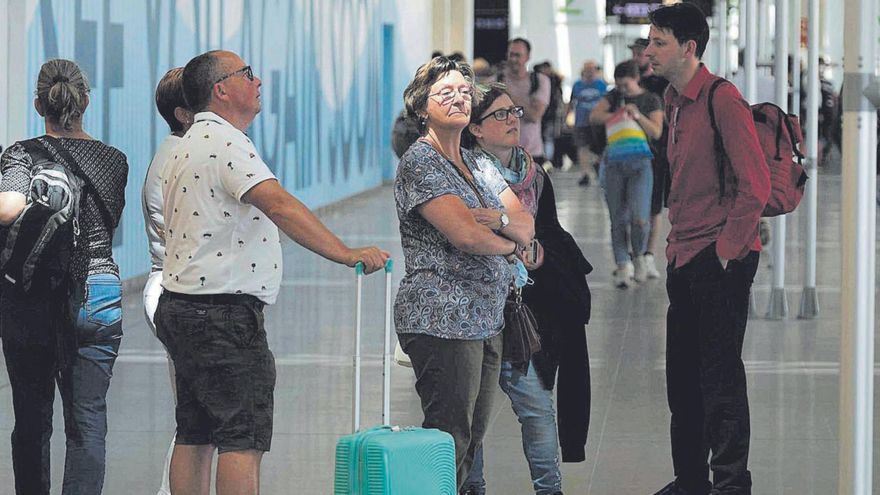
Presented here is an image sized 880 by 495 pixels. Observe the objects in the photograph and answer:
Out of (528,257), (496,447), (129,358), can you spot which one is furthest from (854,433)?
(129,358)

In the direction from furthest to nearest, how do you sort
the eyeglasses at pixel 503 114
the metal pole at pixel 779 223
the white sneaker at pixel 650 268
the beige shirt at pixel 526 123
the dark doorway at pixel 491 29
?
the dark doorway at pixel 491 29 → the beige shirt at pixel 526 123 → the white sneaker at pixel 650 268 → the metal pole at pixel 779 223 → the eyeglasses at pixel 503 114

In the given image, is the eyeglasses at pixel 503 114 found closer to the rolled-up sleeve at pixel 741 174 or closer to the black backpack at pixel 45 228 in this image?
the rolled-up sleeve at pixel 741 174

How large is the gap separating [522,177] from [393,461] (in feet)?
5.00

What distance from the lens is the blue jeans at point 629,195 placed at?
12977 mm

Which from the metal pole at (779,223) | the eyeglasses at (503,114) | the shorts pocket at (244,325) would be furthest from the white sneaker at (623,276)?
the shorts pocket at (244,325)

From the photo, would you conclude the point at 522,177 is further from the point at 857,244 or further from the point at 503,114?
the point at 857,244

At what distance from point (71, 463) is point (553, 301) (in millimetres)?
1773

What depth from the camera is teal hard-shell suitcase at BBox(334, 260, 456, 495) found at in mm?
4680

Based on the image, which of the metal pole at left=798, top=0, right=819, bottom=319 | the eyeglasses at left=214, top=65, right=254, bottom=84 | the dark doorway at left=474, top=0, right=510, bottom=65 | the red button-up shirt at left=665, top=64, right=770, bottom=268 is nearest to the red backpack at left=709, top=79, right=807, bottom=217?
the red button-up shirt at left=665, top=64, right=770, bottom=268

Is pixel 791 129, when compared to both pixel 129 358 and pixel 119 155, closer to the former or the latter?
pixel 119 155

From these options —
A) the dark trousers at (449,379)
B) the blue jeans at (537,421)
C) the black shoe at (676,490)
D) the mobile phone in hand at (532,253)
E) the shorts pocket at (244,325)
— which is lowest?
the black shoe at (676,490)

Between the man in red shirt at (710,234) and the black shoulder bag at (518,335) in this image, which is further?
the man in red shirt at (710,234)

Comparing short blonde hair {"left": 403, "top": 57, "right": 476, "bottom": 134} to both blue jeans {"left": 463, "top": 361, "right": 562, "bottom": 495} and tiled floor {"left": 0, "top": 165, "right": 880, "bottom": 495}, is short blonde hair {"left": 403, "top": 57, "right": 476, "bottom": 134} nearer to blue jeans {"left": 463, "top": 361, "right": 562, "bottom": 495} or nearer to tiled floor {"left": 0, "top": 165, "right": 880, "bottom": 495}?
blue jeans {"left": 463, "top": 361, "right": 562, "bottom": 495}

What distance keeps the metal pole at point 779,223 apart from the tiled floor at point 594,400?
235 mm
